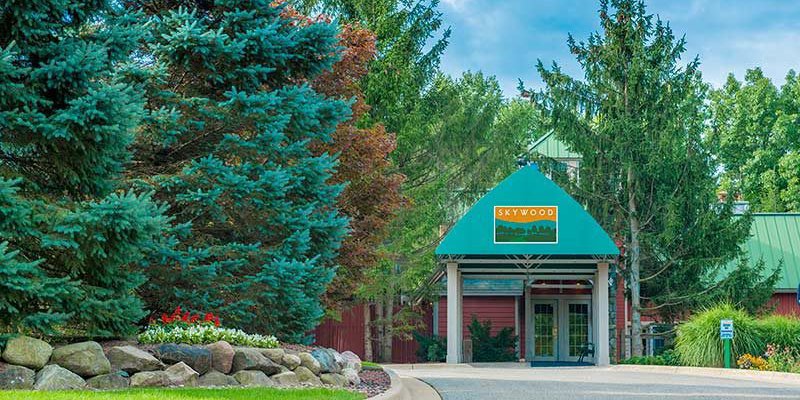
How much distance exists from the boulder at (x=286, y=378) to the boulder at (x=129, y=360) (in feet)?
5.56

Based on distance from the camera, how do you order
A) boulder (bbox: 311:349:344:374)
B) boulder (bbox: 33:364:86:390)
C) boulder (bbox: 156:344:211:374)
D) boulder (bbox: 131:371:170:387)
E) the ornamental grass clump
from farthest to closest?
boulder (bbox: 311:349:344:374), the ornamental grass clump, boulder (bbox: 156:344:211:374), boulder (bbox: 131:371:170:387), boulder (bbox: 33:364:86:390)

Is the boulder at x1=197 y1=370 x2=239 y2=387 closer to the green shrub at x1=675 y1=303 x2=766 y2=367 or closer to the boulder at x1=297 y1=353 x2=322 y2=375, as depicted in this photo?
the boulder at x1=297 y1=353 x2=322 y2=375

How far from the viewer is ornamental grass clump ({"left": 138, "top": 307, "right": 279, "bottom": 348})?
1337 centimetres

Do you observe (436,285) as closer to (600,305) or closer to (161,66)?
(600,305)

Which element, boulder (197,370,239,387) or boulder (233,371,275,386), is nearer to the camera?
boulder (197,370,239,387)

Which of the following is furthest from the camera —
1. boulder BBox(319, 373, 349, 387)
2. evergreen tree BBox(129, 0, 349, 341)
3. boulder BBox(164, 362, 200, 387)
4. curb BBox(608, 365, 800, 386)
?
curb BBox(608, 365, 800, 386)

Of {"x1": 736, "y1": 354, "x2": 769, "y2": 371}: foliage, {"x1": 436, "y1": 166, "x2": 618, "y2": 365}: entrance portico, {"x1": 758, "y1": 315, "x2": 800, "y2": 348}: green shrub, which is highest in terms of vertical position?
{"x1": 436, "y1": 166, "x2": 618, "y2": 365}: entrance portico

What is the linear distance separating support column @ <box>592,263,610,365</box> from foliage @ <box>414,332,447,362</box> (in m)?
6.70

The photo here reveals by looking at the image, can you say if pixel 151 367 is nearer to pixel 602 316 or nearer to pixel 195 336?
pixel 195 336

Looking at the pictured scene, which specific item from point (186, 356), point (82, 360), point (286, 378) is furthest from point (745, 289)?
point (82, 360)

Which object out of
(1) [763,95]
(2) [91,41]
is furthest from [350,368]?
(1) [763,95]

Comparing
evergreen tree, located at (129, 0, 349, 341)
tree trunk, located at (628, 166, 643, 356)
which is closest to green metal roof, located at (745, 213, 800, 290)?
tree trunk, located at (628, 166, 643, 356)

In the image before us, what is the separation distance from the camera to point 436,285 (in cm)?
3466

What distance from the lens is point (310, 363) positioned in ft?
46.3
